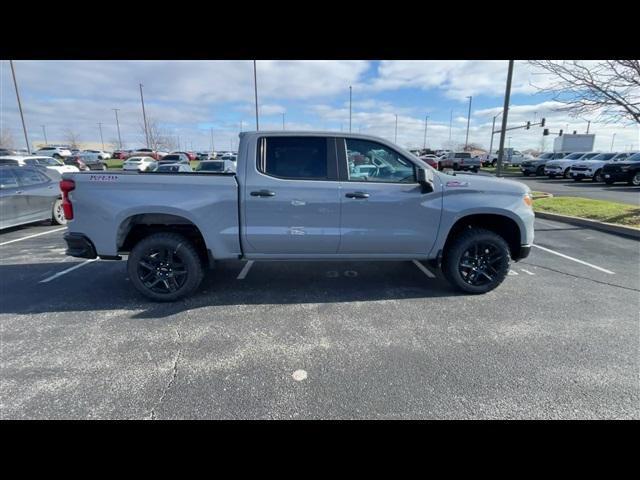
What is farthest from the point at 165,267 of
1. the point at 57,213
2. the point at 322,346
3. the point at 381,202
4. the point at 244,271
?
the point at 57,213

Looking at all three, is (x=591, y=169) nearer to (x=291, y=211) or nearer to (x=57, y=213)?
(x=291, y=211)

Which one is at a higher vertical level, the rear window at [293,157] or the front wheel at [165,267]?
the rear window at [293,157]

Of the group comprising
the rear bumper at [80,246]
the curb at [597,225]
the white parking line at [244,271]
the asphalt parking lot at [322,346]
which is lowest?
the asphalt parking lot at [322,346]

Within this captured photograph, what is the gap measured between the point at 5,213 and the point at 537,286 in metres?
10.6

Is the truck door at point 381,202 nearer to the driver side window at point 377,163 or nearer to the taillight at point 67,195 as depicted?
the driver side window at point 377,163

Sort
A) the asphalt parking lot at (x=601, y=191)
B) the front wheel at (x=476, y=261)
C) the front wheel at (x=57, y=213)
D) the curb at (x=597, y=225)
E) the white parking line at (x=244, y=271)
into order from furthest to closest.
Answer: the asphalt parking lot at (x=601, y=191) < the front wheel at (x=57, y=213) < the curb at (x=597, y=225) < the white parking line at (x=244, y=271) < the front wheel at (x=476, y=261)

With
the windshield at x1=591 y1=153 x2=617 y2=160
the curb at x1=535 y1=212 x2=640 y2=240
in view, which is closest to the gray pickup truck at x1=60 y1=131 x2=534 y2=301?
the curb at x1=535 y1=212 x2=640 y2=240

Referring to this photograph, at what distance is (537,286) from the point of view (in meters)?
4.47

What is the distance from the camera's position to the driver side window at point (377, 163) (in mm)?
3980

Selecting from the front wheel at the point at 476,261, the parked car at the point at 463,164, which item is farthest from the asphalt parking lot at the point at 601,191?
the front wheel at the point at 476,261

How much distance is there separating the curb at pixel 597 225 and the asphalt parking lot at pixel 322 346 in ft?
10.6

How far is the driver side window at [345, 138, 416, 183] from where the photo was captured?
13.1 ft

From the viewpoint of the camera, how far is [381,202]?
3.90 meters
